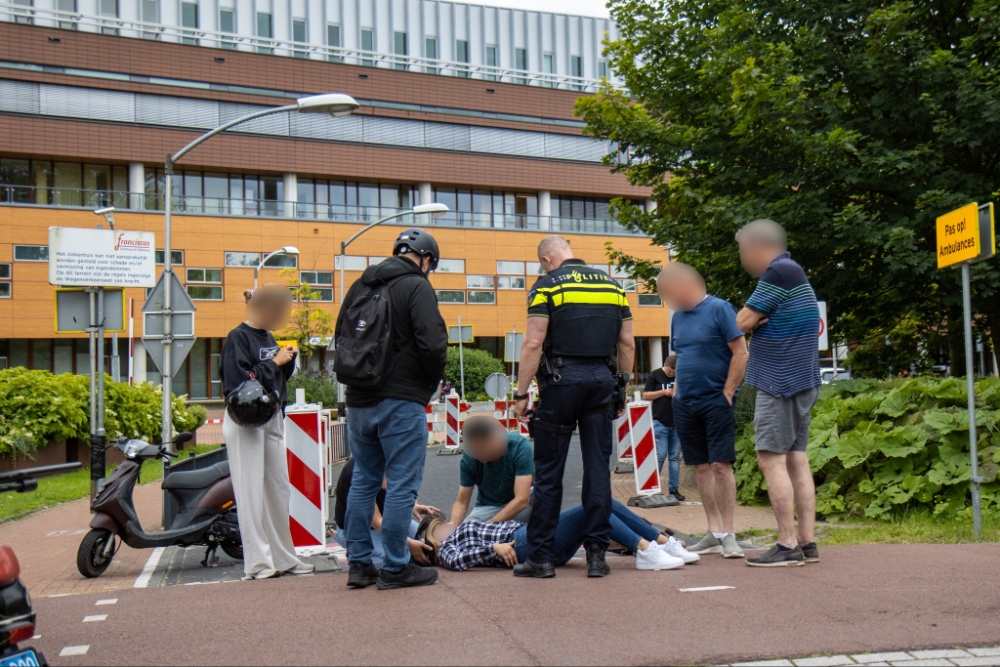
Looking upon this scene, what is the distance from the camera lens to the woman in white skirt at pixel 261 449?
6477 mm

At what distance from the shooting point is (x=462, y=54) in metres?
58.2

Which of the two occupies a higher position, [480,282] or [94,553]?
[480,282]

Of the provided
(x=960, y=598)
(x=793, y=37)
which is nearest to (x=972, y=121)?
(x=793, y=37)

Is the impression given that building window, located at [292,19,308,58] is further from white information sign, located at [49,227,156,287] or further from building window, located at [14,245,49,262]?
white information sign, located at [49,227,156,287]

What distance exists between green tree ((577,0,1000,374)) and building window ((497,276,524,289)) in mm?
41770

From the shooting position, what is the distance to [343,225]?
175 feet

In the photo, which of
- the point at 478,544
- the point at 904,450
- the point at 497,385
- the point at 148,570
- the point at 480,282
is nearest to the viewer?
the point at 478,544

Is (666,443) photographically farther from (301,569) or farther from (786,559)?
(301,569)

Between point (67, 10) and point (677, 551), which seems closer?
point (677, 551)

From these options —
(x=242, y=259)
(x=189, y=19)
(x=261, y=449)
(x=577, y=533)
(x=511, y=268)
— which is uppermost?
(x=189, y=19)

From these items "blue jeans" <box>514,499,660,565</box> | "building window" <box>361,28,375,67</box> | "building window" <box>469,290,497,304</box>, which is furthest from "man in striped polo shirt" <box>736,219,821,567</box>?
"building window" <box>361,28,375,67</box>

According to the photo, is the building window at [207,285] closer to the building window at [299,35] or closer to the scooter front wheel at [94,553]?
the building window at [299,35]

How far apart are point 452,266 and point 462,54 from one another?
1246 cm

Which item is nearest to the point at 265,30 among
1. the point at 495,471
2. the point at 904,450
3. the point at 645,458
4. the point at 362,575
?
the point at 645,458
